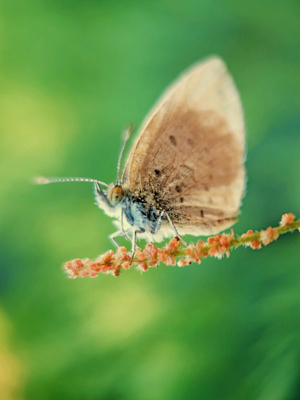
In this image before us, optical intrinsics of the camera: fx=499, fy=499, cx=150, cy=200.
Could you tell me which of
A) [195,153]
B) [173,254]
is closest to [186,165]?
[195,153]

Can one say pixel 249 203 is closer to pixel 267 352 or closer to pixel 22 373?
pixel 267 352

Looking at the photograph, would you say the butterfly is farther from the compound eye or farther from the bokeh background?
the bokeh background

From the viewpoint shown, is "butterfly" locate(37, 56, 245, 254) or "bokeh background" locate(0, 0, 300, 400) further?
"bokeh background" locate(0, 0, 300, 400)

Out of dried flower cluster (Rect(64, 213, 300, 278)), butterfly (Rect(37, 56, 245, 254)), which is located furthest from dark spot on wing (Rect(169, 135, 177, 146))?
dried flower cluster (Rect(64, 213, 300, 278))

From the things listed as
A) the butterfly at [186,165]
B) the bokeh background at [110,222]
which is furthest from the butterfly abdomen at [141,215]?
the bokeh background at [110,222]

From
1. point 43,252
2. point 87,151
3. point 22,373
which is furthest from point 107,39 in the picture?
point 22,373

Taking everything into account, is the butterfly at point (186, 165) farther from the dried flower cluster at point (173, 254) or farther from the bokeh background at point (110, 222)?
the bokeh background at point (110, 222)

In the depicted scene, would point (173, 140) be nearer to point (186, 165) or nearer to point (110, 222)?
point (186, 165)
